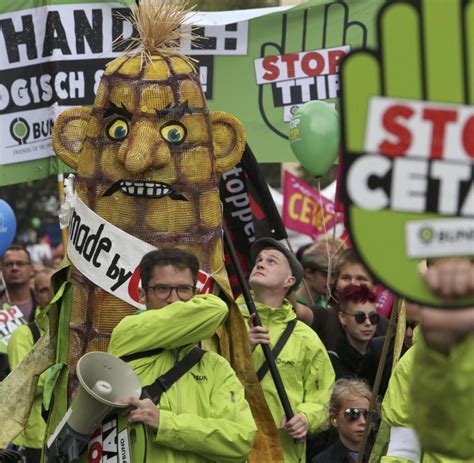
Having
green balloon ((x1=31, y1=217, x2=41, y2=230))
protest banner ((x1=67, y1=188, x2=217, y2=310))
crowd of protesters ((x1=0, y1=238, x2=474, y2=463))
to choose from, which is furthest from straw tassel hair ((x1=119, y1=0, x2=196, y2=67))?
green balloon ((x1=31, y1=217, x2=41, y2=230))

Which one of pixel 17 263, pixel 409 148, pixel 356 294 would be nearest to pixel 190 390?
pixel 356 294

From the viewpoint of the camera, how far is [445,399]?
311cm

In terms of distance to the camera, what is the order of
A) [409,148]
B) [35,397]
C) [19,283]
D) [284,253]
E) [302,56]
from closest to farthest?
[409,148] → [35,397] → [284,253] → [302,56] → [19,283]

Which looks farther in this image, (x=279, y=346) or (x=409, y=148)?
(x=279, y=346)

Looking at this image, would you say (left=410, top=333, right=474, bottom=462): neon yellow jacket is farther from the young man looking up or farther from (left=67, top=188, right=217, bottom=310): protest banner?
the young man looking up

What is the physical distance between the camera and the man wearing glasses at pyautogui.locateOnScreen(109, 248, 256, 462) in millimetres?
5227

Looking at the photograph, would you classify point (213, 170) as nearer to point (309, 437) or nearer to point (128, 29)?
point (309, 437)

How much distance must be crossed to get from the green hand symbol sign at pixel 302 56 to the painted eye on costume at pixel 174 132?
3.07 meters

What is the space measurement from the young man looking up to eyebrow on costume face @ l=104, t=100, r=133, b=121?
115cm

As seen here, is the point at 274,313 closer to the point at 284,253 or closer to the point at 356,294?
the point at 284,253

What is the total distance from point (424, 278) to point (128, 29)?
6.48 m

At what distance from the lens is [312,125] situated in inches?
318

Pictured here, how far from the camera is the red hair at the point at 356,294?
293 inches

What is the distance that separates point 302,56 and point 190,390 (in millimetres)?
4695
